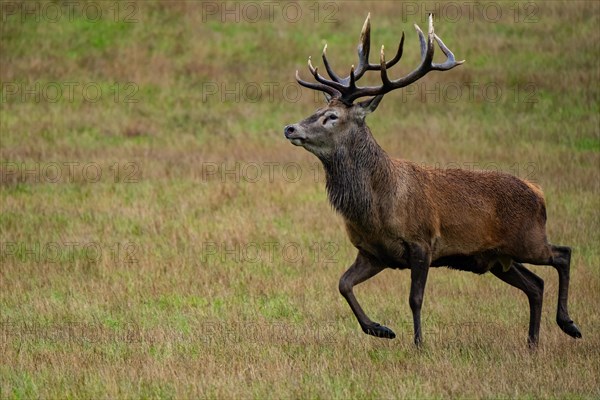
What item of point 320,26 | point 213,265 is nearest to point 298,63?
point 320,26

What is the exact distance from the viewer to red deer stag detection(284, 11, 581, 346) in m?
9.27

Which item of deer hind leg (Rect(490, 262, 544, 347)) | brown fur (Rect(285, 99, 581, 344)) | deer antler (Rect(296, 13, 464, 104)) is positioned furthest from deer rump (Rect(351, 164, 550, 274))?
deer antler (Rect(296, 13, 464, 104))

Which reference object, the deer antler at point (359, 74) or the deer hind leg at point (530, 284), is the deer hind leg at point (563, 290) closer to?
the deer hind leg at point (530, 284)

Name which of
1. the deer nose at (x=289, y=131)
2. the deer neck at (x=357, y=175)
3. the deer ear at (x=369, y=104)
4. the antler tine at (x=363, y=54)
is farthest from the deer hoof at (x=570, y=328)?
the deer nose at (x=289, y=131)

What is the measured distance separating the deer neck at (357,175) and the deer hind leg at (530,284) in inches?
66.8

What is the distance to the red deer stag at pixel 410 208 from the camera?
365 inches

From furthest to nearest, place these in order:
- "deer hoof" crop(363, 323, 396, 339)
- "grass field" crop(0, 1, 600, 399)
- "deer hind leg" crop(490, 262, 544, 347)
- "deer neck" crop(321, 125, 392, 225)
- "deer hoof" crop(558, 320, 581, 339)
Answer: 1. "deer hind leg" crop(490, 262, 544, 347)
2. "deer hoof" crop(558, 320, 581, 339)
3. "deer neck" crop(321, 125, 392, 225)
4. "deer hoof" crop(363, 323, 396, 339)
5. "grass field" crop(0, 1, 600, 399)

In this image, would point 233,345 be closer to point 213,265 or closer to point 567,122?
point 213,265

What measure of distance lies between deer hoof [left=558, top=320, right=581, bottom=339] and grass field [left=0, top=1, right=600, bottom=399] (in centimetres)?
16

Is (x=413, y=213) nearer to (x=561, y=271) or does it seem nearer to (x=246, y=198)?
(x=561, y=271)

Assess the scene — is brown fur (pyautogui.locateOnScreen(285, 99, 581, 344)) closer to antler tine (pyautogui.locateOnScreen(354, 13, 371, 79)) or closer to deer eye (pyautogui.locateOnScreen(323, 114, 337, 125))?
deer eye (pyautogui.locateOnScreen(323, 114, 337, 125))

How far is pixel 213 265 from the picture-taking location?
12.5 metres

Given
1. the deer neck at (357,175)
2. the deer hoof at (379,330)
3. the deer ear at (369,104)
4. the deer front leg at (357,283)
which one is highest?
the deer ear at (369,104)

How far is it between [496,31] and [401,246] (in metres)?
20.4
